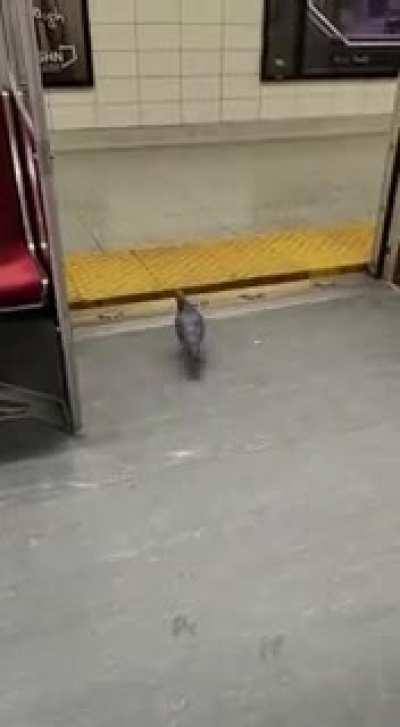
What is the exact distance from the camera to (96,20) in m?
3.95

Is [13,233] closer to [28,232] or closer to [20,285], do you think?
[28,232]

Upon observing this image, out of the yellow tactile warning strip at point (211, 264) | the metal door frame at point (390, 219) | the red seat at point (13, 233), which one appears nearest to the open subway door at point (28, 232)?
the red seat at point (13, 233)

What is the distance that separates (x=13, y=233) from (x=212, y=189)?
6.64ft

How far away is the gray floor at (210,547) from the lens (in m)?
1.17

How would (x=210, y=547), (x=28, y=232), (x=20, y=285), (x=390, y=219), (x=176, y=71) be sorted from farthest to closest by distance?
(x=176, y=71) < (x=390, y=219) < (x=28, y=232) < (x=20, y=285) < (x=210, y=547)

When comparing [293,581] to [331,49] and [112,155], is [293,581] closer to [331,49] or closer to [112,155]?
[112,155]

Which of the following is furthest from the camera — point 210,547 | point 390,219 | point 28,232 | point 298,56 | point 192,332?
point 298,56

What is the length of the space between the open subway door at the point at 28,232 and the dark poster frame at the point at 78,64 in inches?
82.0

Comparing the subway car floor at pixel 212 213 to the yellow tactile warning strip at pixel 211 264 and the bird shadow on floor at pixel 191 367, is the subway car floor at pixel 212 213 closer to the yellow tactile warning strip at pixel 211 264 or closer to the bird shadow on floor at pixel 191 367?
the yellow tactile warning strip at pixel 211 264

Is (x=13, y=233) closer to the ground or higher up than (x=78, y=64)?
closer to the ground

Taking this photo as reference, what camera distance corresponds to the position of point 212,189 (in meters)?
3.65

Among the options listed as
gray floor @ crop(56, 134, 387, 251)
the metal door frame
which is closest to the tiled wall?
gray floor @ crop(56, 134, 387, 251)

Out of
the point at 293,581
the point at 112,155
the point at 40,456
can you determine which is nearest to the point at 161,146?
the point at 112,155

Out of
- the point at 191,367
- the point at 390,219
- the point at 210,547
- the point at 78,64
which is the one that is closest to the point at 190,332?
the point at 191,367
